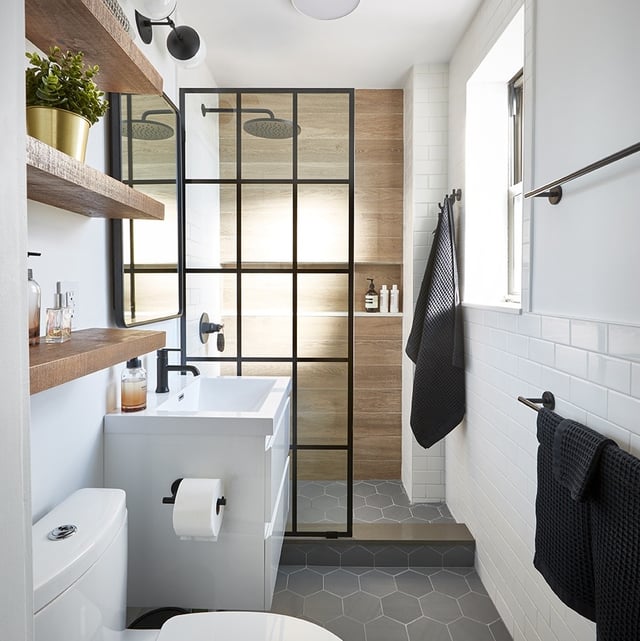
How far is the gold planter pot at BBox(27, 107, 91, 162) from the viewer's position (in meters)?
0.98

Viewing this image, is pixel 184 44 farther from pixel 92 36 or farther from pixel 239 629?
pixel 239 629

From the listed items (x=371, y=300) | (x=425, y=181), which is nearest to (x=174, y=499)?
(x=371, y=300)

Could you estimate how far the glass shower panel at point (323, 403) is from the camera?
2.33m

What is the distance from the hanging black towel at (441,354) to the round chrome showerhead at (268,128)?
930 mm

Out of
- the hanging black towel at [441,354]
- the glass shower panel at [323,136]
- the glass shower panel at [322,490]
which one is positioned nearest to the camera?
the glass shower panel at [323,136]

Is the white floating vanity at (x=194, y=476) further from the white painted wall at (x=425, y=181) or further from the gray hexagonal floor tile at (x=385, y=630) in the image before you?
the white painted wall at (x=425, y=181)

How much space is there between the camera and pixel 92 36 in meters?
1.10

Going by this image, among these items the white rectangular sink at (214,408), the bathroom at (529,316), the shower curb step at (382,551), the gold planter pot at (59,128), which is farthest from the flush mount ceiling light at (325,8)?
the shower curb step at (382,551)

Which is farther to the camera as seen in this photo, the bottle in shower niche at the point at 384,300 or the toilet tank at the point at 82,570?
the bottle in shower niche at the point at 384,300

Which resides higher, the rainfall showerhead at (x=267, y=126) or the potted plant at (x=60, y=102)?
the rainfall showerhead at (x=267, y=126)

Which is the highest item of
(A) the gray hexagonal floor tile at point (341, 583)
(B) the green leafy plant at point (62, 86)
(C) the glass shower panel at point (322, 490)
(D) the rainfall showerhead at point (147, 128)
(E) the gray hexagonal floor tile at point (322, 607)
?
(D) the rainfall showerhead at point (147, 128)

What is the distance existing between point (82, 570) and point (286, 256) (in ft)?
5.04

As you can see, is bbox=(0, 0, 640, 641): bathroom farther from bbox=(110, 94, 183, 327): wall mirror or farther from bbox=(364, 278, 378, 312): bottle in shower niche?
bbox=(364, 278, 378, 312): bottle in shower niche

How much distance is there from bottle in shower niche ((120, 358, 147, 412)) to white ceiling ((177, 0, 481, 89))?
166cm
